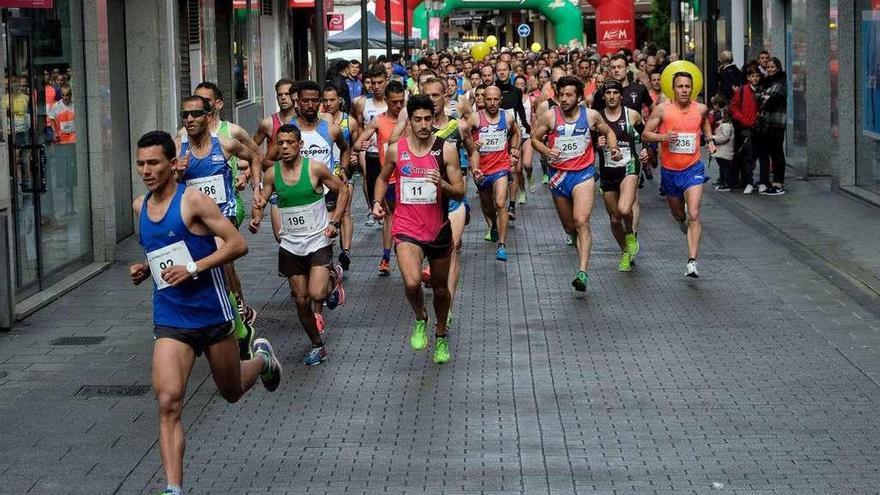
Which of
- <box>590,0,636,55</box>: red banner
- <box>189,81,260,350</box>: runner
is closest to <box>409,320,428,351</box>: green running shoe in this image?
<box>189,81,260,350</box>: runner

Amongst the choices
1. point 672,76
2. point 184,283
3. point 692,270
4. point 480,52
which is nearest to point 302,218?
point 184,283

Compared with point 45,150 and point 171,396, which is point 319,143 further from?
point 171,396

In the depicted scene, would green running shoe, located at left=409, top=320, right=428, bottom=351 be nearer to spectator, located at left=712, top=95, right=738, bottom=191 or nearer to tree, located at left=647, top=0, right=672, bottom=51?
spectator, located at left=712, top=95, right=738, bottom=191

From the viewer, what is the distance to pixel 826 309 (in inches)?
498

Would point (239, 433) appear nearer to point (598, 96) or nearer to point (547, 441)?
point (547, 441)

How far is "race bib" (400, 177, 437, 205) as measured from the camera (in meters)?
10.9

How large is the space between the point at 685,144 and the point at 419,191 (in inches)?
174

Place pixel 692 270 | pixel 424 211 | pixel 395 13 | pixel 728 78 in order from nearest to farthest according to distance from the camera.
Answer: pixel 424 211
pixel 692 270
pixel 728 78
pixel 395 13

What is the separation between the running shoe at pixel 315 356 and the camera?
10.7 metres

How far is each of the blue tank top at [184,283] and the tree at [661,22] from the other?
5174 centimetres

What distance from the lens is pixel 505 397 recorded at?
31.4ft

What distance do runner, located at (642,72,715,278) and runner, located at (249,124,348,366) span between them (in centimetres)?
416

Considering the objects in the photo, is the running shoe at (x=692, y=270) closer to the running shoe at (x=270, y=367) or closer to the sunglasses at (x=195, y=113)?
the sunglasses at (x=195, y=113)

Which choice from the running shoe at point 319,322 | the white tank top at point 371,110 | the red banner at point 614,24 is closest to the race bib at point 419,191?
the running shoe at point 319,322
